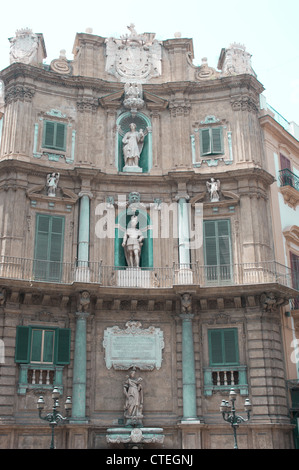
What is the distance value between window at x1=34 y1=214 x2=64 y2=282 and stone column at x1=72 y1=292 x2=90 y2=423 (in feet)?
5.28

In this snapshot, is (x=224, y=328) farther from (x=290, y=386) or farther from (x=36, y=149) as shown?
(x=36, y=149)

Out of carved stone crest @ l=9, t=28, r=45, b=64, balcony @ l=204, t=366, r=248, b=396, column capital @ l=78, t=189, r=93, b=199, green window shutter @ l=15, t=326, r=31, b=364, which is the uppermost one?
carved stone crest @ l=9, t=28, r=45, b=64

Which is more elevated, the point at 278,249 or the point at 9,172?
the point at 9,172

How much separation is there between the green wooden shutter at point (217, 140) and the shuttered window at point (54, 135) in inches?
239

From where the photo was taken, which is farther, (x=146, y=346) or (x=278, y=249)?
(x=278, y=249)

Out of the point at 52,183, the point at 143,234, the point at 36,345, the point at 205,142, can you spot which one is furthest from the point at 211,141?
the point at 36,345

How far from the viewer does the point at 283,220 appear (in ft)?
81.4

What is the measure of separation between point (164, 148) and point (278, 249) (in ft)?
20.3

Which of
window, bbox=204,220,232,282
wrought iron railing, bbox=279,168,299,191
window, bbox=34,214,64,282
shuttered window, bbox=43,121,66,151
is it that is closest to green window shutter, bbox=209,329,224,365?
window, bbox=204,220,232,282

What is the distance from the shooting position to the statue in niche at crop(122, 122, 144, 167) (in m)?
24.5

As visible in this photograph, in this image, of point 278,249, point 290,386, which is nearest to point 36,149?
point 278,249

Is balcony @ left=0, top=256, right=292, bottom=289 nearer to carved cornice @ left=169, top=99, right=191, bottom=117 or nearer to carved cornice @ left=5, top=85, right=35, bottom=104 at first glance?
carved cornice @ left=169, top=99, right=191, bottom=117
